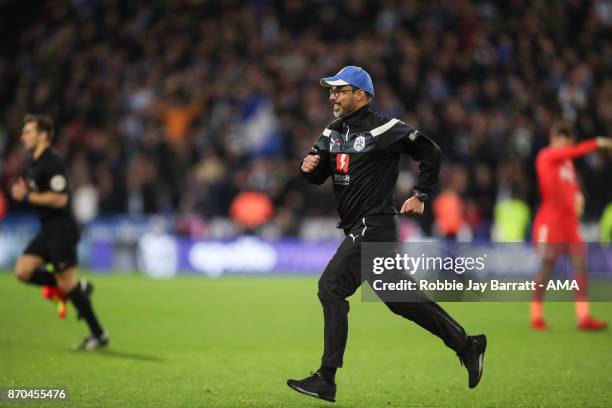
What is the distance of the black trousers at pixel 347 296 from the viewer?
6.69 m

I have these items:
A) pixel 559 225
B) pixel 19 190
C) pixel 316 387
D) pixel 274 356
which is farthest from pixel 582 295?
pixel 19 190

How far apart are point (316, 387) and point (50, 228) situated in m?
4.35

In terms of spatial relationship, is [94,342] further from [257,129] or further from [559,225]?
[257,129]

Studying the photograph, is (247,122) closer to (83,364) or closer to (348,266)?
(83,364)

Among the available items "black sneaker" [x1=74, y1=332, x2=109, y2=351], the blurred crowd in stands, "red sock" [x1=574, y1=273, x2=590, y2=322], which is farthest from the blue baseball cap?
the blurred crowd in stands

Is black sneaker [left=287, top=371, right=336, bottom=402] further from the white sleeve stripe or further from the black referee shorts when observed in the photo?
the black referee shorts

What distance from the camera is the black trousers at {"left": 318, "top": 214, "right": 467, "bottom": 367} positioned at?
6.69 metres

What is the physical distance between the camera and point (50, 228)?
9.77 metres

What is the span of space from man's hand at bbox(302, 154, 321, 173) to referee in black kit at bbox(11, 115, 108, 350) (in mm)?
3628

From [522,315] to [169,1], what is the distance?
18.2 metres

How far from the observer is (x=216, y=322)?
499 inches

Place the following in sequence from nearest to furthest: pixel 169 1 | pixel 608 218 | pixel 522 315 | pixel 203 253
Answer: pixel 522 315 < pixel 608 218 < pixel 203 253 < pixel 169 1

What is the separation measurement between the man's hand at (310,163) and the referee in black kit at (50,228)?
3628 millimetres

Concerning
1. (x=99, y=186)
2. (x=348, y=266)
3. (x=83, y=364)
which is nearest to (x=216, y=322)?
(x=83, y=364)
